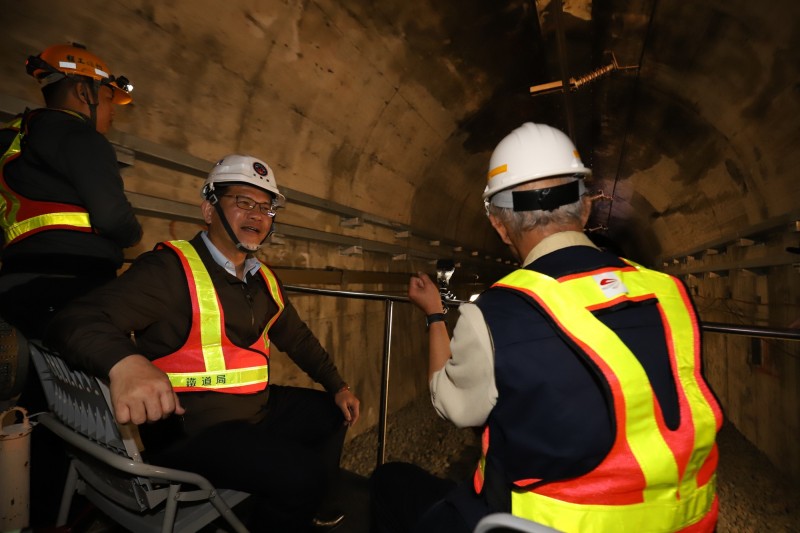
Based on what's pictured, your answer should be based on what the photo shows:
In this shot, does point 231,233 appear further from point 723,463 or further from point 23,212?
point 723,463

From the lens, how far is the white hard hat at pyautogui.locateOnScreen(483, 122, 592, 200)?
150 centimetres

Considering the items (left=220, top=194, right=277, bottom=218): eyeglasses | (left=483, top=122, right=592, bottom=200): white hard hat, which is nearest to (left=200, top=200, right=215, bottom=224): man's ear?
(left=220, top=194, right=277, bottom=218): eyeglasses

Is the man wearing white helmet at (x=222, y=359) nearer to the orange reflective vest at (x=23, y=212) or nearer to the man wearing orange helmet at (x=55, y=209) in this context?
the man wearing orange helmet at (x=55, y=209)

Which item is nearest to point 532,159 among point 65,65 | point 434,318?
point 434,318

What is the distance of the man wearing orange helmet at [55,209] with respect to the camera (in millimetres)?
1901

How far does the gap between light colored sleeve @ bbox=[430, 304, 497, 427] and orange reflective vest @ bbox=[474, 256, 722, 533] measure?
17 cm

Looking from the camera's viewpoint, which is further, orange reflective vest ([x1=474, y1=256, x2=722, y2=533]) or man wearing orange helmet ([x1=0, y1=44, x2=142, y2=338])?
man wearing orange helmet ([x1=0, y1=44, x2=142, y2=338])

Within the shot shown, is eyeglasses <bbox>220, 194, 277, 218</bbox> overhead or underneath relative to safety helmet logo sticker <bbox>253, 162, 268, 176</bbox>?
underneath

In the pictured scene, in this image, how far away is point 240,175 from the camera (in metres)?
2.48

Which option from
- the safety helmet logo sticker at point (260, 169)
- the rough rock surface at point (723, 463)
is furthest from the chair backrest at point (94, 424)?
the rough rock surface at point (723, 463)

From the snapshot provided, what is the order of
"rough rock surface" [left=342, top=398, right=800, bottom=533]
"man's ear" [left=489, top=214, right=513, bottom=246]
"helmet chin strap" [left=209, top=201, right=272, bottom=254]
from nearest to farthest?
"man's ear" [left=489, top=214, right=513, bottom=246], "helmet chin strap" [left=209, top=201, right=272, bottom=254], "rough rock surface" [left=342, top=398, right=800, bottom=533]

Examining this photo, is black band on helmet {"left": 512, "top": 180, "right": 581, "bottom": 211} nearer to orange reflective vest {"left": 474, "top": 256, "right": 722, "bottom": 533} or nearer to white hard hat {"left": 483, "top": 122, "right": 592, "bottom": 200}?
white hard hat {"left": 483, "top": 122, "right": 592, "bottom": 200}

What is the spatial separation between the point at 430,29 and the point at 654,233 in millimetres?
10053

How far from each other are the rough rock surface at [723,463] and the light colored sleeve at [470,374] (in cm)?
394
